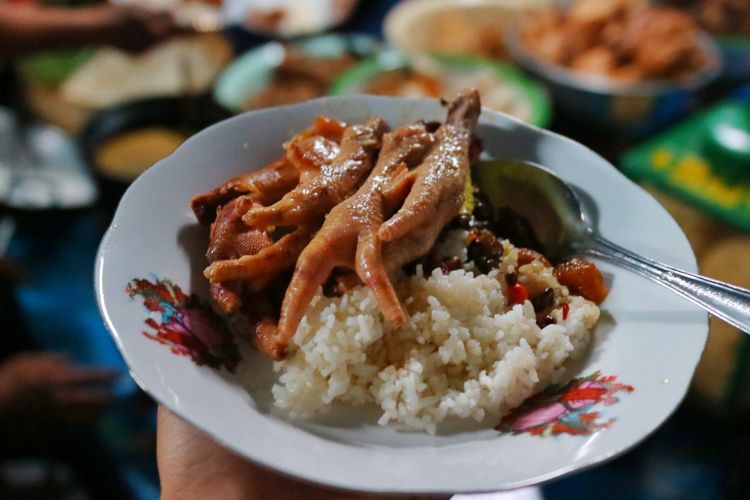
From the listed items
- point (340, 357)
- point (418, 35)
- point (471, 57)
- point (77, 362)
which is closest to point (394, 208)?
point (340, 357)

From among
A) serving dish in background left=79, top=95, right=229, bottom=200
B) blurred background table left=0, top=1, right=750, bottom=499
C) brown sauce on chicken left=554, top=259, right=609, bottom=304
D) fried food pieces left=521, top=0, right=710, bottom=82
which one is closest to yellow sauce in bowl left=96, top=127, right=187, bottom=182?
serving dish in background left=79, top=95, right=229, bottom=200

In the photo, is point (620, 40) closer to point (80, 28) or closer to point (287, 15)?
point (287, 15)

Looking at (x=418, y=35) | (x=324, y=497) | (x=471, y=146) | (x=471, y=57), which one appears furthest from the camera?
(x=418, y=35)

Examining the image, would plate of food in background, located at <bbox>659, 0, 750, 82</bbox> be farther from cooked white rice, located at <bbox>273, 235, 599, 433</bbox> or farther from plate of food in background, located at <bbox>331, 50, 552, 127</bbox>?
cooked white rice, located at <bbox>273, 235, 599, 433</bbox>

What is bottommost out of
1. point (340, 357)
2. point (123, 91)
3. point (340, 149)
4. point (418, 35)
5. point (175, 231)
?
point (123, 91)

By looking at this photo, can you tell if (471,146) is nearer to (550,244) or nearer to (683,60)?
(550,244)

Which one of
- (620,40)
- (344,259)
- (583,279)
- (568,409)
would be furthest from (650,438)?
(620,40)

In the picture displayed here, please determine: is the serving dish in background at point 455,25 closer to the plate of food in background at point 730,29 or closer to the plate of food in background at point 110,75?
the plate of food in background at point 730,29
